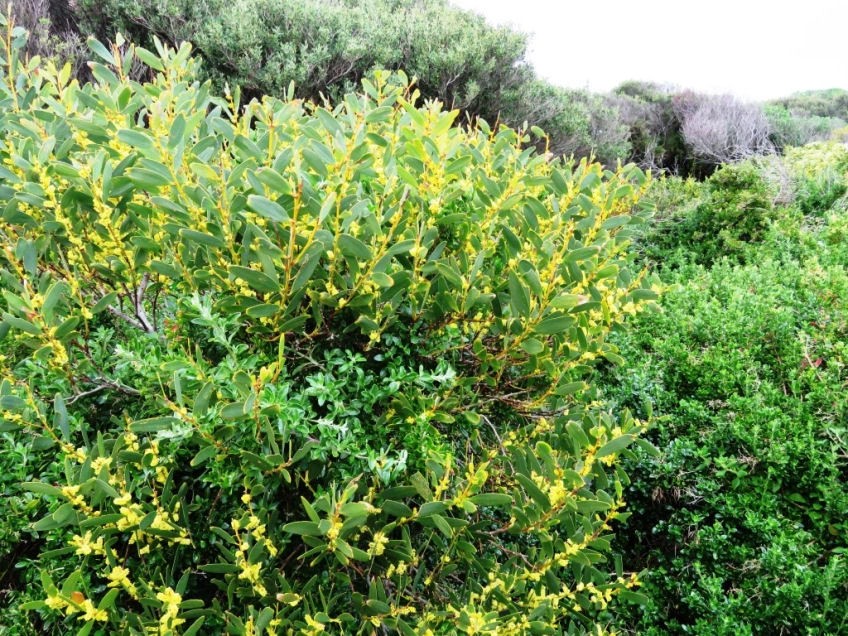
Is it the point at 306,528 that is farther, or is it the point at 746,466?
the point at 746,466

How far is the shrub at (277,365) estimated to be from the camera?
138cm

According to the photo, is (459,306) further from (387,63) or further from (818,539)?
(387,63)

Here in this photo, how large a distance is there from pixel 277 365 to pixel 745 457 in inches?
95.8

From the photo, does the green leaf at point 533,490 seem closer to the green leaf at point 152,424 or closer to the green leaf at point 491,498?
the green leaf at point 491,498

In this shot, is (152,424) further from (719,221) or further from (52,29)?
(52,29)

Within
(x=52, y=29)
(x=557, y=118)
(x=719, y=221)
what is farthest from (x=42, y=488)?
(x=557, y=118)

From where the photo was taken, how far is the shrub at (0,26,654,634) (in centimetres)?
138

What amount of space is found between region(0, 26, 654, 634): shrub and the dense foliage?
83 cm

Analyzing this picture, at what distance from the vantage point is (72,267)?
1.85 metres

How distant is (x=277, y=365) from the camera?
1393 millimetres

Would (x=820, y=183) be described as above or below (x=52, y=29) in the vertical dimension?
above

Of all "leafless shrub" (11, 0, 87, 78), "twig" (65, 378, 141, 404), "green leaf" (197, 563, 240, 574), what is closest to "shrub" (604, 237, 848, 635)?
"green leaf" (197, 563, 240, 574)

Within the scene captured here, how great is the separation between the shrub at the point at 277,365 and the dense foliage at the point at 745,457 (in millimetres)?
830

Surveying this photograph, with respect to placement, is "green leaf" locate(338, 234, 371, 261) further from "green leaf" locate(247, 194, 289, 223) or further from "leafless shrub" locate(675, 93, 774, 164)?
"leafless shrub" locate(675, 93, 774, 164)
